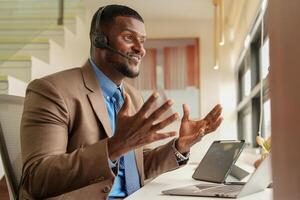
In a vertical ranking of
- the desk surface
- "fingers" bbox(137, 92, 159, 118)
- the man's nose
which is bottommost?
the desk surface

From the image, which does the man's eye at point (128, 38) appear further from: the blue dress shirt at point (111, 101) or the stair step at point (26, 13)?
the stair step at point (26, 13)

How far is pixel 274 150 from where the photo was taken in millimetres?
535

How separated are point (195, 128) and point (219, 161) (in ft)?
0.49

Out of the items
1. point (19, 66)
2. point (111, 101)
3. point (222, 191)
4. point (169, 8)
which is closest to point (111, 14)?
point (111, 101)

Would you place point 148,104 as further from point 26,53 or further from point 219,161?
point 26,53

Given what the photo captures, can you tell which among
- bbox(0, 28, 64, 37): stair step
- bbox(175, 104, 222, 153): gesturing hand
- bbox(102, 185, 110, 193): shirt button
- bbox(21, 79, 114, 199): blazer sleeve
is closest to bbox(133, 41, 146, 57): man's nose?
bbox(175, 104, 222, 153): gesturing hand

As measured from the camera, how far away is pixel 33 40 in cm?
356

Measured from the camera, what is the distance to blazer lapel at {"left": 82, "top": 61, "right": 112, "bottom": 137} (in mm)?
1354

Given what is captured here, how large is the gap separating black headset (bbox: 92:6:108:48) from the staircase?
48.3 inches

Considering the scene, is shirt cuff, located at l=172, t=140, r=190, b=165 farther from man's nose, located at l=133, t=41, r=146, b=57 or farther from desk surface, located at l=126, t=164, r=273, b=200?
man's nose, located at l=133, t=41, r=146, b=57

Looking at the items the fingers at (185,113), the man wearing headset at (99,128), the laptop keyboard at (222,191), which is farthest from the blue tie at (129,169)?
the laptop keyboard at (222,191)

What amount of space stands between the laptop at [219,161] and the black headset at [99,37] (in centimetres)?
58

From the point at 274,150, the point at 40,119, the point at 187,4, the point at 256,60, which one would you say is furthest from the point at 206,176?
the point at 187,4

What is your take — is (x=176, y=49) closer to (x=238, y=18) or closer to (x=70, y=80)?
(x=238, y=18)
